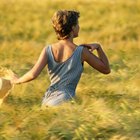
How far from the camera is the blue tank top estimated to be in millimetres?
6562

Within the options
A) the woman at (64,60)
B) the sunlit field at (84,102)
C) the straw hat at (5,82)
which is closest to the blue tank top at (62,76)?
the woman at (64,60)

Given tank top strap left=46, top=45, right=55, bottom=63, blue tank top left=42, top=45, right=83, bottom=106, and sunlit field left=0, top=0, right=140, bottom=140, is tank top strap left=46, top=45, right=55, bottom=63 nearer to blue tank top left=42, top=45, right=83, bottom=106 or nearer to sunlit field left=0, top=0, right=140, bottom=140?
blue tank top left=42, top=45, right=83, bottom=106

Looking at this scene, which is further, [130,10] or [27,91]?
[130,10]

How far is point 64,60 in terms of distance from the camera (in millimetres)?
6574

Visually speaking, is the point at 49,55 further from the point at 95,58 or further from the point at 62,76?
the point at 95,58

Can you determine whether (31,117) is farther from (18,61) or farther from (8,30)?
(8,30)

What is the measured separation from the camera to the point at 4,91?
681 centimetres

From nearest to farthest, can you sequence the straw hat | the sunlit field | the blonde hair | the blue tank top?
the sunlit field < the blonde hair < the blue tank top < the straw hat

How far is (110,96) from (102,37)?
28.3ft

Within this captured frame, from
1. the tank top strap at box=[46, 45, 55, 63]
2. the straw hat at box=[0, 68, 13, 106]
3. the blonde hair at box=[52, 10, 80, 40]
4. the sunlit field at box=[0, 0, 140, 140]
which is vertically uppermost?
the blonde hair at box=[52, 10, 80, 40]

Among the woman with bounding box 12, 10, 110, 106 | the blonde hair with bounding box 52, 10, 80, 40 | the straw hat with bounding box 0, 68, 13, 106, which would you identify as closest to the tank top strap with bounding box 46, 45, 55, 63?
the woman with bounding box 12, 10, 110, 106

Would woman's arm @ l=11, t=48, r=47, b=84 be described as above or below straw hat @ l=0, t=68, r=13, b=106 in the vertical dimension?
above

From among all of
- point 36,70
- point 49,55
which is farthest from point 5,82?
point 49,55

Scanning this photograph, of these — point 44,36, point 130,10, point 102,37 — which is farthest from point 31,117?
point 130,10
